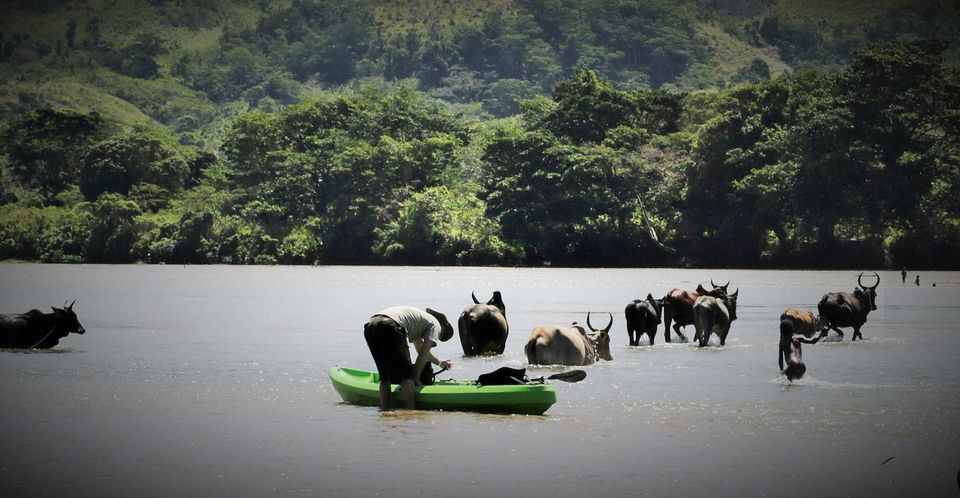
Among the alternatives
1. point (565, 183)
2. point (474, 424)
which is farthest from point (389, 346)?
point (565, 183)

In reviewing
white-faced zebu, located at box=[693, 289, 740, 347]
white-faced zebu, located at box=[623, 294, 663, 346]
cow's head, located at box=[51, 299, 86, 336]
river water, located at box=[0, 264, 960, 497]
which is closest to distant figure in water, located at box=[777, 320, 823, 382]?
river water, located at box=[0, 264, 960, 497]

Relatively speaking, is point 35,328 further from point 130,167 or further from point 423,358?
point 130,167

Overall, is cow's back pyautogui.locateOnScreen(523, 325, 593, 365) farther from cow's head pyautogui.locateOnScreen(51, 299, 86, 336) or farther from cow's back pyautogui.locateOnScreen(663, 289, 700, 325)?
cow's head pyautogui.locateOnScreen(51, 299, 86, 336)

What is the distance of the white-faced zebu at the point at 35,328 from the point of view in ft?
80.1

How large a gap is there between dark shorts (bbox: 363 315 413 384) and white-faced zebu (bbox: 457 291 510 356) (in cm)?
756

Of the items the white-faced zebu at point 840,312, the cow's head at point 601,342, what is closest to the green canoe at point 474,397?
the cow's head at point 601,342

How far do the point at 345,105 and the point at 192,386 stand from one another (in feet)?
267

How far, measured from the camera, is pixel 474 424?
1584cm

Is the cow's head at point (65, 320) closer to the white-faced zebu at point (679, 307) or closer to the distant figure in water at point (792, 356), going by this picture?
the white-faced zebu at point (679, 307)

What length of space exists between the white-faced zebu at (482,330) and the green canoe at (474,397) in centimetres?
677

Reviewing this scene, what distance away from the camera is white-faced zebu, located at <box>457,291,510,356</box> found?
24.2 m

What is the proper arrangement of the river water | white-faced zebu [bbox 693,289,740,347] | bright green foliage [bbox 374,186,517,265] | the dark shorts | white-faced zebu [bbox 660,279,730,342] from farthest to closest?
bright green foliage [bbox 374,186,517,265], white-faced zebu [bbox 660,279,730,342], white-faced zebu [bbox 693,289,740,347], the dark shorts, the river water

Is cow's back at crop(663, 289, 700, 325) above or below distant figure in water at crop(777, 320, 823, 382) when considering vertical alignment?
above

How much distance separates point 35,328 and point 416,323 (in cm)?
1050
